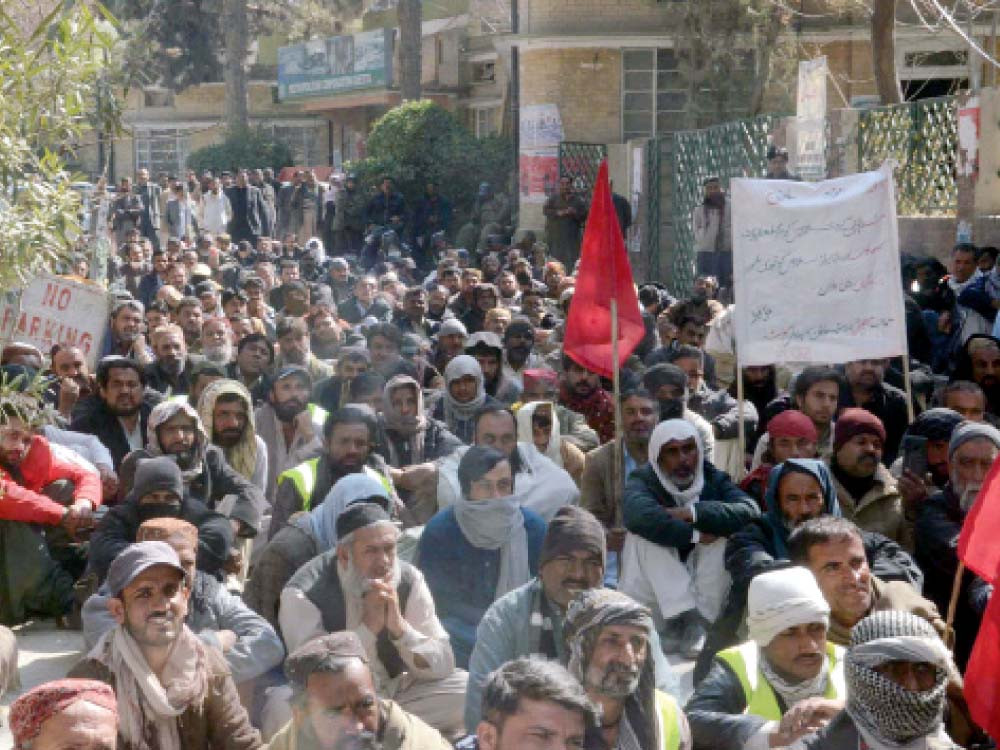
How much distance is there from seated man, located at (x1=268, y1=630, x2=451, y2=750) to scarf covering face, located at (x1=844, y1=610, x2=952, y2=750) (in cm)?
121

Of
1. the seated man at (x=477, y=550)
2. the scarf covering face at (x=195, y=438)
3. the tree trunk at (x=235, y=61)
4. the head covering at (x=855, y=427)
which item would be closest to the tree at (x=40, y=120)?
the seated man at (x=477, y=550)

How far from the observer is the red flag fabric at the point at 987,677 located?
500 centimetres

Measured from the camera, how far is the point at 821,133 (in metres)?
16.5

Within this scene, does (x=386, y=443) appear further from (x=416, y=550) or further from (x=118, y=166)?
(x=118, y=166)

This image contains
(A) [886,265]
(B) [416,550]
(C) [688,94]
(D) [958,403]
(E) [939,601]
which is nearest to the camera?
(E) [939,601]

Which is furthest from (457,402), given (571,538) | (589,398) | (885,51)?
(885,51)

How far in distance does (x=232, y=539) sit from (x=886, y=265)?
12.6 feet

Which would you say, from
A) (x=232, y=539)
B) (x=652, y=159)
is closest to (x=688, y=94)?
(x=652, y=159)

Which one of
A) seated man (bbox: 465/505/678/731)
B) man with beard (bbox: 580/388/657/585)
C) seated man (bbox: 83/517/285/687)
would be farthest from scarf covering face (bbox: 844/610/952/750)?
man with beard (bbox: 580/388/657/585)

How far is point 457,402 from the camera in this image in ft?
32.6

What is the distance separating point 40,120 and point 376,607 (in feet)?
6.21

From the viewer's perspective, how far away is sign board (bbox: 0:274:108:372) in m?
12.1

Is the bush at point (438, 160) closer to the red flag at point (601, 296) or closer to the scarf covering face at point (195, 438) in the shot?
the red flag at point (601, 296)

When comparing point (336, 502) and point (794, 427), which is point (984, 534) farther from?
point (794, 427)
